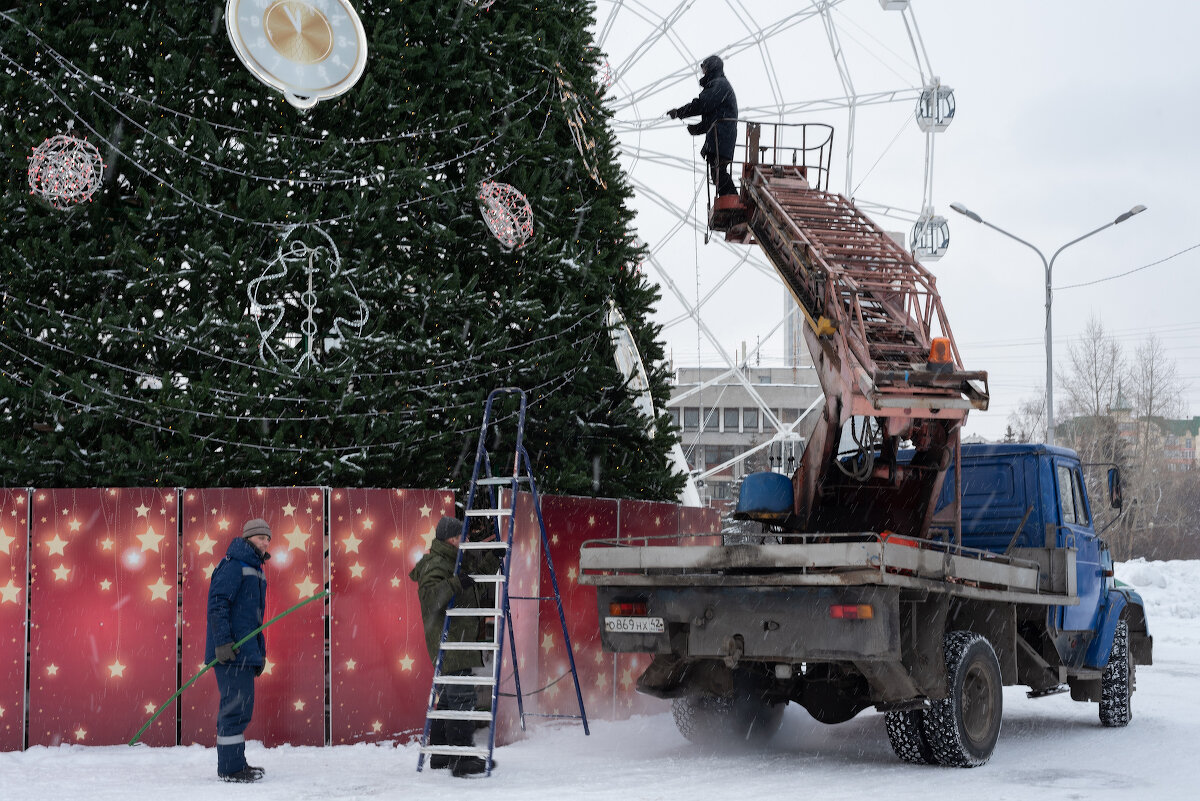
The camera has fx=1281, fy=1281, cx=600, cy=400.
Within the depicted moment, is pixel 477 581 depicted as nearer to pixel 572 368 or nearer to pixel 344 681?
pixel 344 681

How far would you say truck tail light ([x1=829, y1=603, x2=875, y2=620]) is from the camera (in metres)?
8.19

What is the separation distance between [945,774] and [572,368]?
15.9 feet

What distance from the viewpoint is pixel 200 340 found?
1041 cm

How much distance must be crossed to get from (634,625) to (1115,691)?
523 cm

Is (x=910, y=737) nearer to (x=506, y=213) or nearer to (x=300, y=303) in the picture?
(x=506, y=213)

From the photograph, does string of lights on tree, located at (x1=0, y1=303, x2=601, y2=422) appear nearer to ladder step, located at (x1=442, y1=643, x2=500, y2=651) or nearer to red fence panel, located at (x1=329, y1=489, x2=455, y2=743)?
red fence panel, located at (x1=329, y1=489, x2=455, y2=743)

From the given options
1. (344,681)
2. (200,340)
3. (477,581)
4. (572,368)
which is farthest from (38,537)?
(572,368)

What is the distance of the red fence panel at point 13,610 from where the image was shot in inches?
380

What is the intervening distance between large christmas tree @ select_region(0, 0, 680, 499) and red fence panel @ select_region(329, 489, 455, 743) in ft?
1.78

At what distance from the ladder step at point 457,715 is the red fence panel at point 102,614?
94.2 inches

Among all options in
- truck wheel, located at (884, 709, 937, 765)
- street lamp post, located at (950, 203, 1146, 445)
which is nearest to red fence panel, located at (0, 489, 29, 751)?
truck wheel, located at (884, 709, 937, 765)

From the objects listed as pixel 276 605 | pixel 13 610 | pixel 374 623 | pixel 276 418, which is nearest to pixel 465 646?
pixel 374 623

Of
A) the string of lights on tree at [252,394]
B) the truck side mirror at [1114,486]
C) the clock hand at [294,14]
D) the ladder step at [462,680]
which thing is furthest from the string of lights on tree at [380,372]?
the truck side mirror at [1114,486]

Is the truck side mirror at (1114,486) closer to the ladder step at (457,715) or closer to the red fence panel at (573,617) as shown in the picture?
the red fence panel at (573,617)
